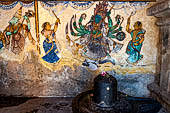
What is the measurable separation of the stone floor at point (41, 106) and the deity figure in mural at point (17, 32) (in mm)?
1276

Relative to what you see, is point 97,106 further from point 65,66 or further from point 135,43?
point 135,43

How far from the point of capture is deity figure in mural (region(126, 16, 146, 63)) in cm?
390

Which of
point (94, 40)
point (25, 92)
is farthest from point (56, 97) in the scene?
point (94, 40)

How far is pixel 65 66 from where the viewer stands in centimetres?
411

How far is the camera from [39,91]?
424 centimetres

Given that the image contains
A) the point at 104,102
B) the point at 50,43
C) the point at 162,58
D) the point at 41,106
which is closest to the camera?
the point at 104,102

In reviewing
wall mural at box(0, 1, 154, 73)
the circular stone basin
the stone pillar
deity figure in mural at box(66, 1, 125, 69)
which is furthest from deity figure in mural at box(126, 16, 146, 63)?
the circular stone basin

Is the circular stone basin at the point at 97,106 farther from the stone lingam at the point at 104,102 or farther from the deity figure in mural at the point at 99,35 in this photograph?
the deity figure in mural at the point at 99,35

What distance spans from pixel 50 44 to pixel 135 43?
2.06 m

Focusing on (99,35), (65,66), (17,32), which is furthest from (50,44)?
(99,35)

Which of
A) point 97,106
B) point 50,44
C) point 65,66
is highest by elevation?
point 50,44

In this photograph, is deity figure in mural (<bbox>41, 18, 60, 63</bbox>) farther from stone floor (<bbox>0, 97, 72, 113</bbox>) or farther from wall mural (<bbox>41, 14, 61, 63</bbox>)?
stone floor (<bbox>0, 97, 72, 113</bbox>)

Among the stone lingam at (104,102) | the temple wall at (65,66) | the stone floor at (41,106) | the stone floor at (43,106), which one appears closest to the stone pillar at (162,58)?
the temple wall at (65,66)

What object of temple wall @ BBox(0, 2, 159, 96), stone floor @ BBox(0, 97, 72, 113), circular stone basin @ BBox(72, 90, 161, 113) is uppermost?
temple wall @ BBox(0, 2, 159, 96)
